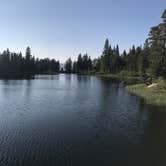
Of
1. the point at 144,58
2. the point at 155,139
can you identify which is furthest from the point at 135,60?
the point at 155,139

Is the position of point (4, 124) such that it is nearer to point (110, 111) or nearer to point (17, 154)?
point (17, 154)

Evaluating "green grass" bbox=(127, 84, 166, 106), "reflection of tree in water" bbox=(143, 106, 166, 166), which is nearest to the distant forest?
"green grass" bbox=(127, 84, 166, 106)

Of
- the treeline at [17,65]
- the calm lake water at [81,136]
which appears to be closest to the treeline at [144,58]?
the calm lake water at [81,136]

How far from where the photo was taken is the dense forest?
4591 cm

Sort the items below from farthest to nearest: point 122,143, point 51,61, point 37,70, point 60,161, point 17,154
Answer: point 51,61 < point 37,70 < point 122,143 < point 17,154 < point 60,161

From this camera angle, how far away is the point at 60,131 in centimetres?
1947

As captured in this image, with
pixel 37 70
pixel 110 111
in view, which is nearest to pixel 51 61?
pixel 37 70

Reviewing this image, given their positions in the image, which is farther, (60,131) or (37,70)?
(37,70)

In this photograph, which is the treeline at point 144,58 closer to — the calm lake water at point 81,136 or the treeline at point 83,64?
the treeline at point 83,64

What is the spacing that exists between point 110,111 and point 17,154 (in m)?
16.1

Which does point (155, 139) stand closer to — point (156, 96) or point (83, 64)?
point (156, 96)

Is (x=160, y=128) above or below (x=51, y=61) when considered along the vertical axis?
below

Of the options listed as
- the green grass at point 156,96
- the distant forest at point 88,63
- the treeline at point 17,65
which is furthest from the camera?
the treeline at point 17,65

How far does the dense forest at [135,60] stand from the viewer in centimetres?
4591
